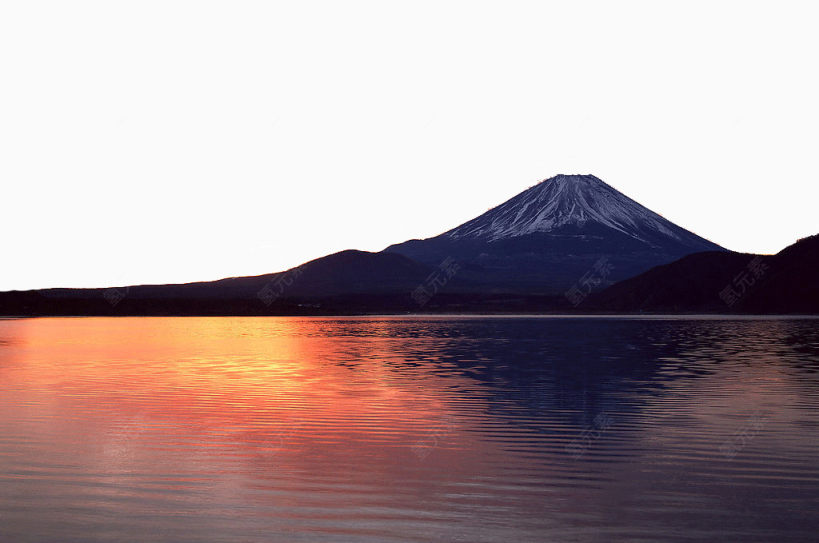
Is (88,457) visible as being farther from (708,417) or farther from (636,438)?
(708,417)

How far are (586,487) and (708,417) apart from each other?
11.1 metres

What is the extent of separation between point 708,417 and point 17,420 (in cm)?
1912

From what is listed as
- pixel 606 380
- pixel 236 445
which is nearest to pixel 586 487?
pixel 236 445

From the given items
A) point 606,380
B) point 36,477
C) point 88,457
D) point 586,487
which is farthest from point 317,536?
point 606,380

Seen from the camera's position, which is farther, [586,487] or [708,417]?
[708,417]

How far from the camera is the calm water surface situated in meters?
13.1

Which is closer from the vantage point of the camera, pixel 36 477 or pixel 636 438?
pixel 36 477

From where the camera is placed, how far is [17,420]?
24.9 metres

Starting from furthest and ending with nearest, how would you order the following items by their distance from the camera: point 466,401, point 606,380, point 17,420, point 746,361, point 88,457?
point 746,361
point 606,380
point 466,401
point 17,420
point 88,457

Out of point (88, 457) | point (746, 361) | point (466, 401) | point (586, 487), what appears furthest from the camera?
point (746, 361)

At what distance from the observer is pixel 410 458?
18.8 metres

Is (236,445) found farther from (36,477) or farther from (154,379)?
(154,379)

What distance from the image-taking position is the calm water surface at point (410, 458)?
42.9ft

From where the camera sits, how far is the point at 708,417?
1002 inches
